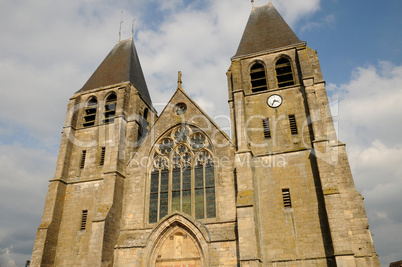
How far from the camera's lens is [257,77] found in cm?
1638

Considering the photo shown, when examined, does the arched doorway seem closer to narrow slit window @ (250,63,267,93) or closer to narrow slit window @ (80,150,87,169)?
narrow slit window @ (80,150,87,169)

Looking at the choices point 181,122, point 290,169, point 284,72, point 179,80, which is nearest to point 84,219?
point 181,122

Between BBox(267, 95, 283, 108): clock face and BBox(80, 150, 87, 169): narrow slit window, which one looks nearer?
BBox(267, 95, 283, 108): clock face

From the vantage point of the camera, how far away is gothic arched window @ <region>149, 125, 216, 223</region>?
1362 cm

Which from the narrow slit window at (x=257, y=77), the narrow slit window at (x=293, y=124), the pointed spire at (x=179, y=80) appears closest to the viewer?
the narrow slit window at (x=293, y=124)

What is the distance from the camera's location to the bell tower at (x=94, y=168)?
13375 mm

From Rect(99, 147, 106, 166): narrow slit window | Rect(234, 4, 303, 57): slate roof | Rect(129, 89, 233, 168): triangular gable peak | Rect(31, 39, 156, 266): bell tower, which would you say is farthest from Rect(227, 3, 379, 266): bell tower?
Rect(99, 147, 106, 166): narrow slit window

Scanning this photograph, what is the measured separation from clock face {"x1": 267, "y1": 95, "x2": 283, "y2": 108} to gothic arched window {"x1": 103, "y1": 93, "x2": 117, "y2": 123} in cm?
822

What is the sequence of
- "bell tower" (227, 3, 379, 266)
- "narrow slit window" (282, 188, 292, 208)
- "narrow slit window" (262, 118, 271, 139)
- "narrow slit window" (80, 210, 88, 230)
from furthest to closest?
1. "narrow slit window" (80, 210, 88, 230)
2. "narrow slit window" (262, 118, 271, 139)
3. "narrow slit window" (282, 188, 292, 208)
4. "bell tower" (227, 3, 379, 266)

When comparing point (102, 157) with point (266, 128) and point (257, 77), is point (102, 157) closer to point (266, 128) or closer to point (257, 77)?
point (266, 128)

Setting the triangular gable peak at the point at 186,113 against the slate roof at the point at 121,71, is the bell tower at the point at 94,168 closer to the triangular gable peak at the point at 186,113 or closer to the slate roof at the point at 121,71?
the slate roof at the point at 121,71

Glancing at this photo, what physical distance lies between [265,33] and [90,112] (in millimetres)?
10643

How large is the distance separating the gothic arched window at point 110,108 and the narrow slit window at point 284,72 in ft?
28.5

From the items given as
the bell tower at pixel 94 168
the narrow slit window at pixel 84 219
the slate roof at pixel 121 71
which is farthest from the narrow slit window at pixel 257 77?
the narrow slit window at pixel 84 219
